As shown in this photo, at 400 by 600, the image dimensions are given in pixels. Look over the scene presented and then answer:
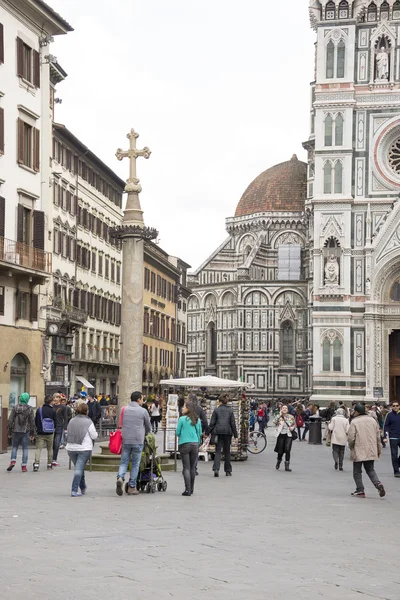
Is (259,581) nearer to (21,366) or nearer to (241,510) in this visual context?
(241,510)

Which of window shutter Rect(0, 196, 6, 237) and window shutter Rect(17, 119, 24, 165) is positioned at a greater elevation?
window shutter Rect(17, 119, 24, 165)

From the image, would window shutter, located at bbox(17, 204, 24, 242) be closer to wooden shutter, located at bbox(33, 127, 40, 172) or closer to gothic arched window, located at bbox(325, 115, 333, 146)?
wooden shutter, located at bbox(33, 127, 40, 172)

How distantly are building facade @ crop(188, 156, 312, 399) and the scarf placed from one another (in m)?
69.3

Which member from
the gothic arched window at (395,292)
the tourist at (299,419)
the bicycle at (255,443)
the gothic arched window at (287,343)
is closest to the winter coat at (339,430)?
the bicycle at (255,443)

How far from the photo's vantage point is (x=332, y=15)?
61344 millimetres

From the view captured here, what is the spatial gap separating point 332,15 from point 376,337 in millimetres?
17987

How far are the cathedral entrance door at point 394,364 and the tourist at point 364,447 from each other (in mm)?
42052

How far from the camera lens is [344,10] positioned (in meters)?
61.2

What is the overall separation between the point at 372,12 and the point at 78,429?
159 ft

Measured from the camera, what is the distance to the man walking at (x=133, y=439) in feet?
59.8

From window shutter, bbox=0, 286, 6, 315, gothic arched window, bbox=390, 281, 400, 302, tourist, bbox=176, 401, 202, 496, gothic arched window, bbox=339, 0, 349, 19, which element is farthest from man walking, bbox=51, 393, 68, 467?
gothic arched window, bbox=339, 0, 349, 19

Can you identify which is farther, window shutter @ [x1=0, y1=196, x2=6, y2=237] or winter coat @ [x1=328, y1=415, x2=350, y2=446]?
window shutter @ [x1=0, y1=196, x2=6, y2=237]

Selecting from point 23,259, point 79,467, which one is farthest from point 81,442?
point 23,259

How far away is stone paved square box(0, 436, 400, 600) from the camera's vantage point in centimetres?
987
